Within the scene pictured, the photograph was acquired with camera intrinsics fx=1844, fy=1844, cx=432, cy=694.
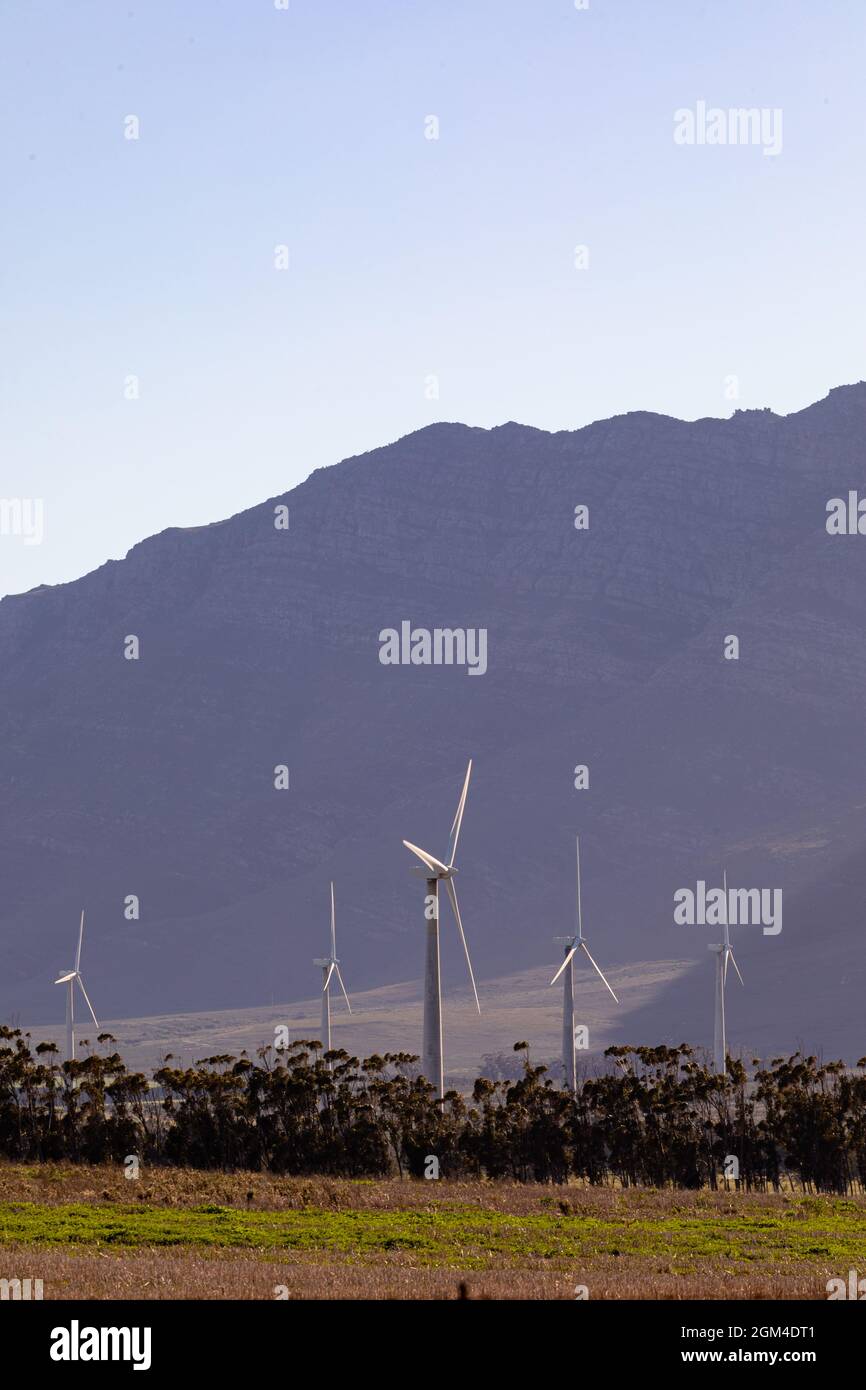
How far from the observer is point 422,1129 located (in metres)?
45.8

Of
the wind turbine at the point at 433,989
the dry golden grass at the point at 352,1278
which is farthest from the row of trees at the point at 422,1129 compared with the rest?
the dry golden grass at the point at 352,1278

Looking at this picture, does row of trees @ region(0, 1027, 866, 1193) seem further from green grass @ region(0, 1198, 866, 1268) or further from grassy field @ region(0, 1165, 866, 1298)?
green grass @ region(0, 1198, 866, 1268)

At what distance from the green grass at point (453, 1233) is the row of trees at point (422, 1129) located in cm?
1032

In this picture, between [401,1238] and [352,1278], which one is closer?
[352,1278]

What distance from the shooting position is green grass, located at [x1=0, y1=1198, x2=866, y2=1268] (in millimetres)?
27203

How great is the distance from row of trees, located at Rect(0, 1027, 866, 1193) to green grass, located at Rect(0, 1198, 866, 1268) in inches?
406

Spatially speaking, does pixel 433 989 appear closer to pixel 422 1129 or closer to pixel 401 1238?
pixel 422 1129

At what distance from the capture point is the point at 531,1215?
33.8 meters

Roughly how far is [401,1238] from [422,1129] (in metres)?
17.4

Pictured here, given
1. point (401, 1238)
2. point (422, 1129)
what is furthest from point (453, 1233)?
point (422, 1129)

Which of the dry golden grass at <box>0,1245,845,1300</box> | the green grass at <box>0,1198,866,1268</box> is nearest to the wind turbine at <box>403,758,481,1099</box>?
the green grass at <box>0,1198,866,1268</box>

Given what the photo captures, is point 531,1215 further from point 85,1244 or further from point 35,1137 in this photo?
point 35,1137
